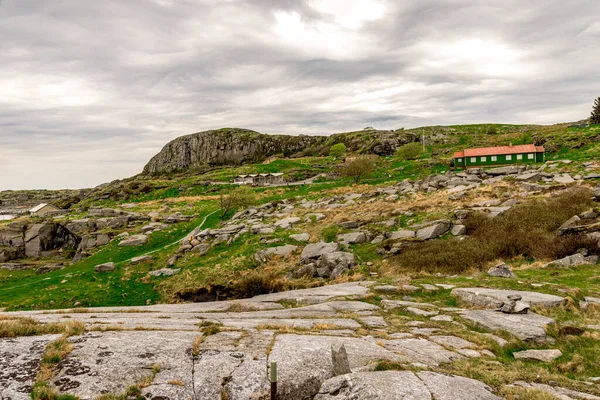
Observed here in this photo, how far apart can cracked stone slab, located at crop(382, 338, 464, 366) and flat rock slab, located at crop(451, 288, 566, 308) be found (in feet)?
20.5

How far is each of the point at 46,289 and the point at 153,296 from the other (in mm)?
11928

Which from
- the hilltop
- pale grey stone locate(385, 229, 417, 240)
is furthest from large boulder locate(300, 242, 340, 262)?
pale grey stone locate(385, 229, 417, 240)

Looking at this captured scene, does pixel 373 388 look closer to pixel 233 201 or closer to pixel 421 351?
pixel 421 351

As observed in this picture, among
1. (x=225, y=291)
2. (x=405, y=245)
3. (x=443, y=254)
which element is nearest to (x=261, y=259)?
(x=225, y=291)

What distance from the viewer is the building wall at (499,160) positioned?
8000cm

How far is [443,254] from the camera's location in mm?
26266

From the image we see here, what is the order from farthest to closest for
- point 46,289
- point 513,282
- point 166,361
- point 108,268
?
point 108,268
point 46,289
point 513,282
point 166,361

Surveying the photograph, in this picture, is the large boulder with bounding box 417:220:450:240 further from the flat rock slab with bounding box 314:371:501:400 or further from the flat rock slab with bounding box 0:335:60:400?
the flat rock slab with bounding box 0:335:60:400

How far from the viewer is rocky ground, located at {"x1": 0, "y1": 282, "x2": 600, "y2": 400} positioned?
812cm

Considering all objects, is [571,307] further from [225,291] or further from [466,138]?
[466,138]

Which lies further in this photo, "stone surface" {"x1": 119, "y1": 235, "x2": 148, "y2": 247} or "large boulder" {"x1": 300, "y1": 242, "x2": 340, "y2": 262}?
"stone surface" {"x1": 119, "y1": 235, "x2": 148, "y2": 247}

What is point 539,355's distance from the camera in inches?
479

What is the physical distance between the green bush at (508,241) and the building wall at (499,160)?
56.9 m

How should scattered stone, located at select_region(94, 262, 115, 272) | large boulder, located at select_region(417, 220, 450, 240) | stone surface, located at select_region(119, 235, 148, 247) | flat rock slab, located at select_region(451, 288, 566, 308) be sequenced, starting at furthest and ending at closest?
1. stone surface, located at select_region(119, 235, 148, 247)
2. scattered stone, located at select_region(94, 262, 115, 272)
3. large boulder, located at select_region(417, 220, 450, 240)
4. flat rock slab, located at select_region(451, 288, 566, 308)
